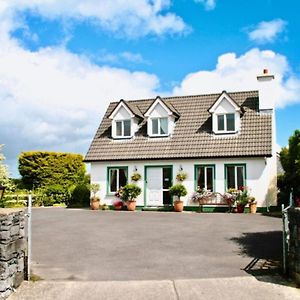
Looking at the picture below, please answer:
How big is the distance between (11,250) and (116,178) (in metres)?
18.4

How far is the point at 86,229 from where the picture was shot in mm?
15273

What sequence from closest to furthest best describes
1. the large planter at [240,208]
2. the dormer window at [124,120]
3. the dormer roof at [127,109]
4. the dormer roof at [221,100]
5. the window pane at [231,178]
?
the large planter at [240,208] < the window pane at [231,178] < the dormer roof at [221,100] < the dormer roof at [127,109] < the dormer window at [124,120]

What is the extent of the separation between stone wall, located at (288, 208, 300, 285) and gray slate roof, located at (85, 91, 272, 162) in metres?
15.0

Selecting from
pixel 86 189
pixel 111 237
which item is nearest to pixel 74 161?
pixel 86 189

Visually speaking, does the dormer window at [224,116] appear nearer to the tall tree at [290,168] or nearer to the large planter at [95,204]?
the tall tree at [290,168]

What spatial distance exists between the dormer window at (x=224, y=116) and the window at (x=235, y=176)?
2455mm

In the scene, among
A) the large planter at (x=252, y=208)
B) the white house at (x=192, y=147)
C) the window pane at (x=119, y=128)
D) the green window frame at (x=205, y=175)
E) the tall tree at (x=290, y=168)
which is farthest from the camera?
the window pane at (x=119, y=128)

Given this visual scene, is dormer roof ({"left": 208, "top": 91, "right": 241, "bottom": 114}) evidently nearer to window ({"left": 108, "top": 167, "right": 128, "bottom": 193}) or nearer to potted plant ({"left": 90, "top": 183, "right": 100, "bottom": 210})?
window ({"left": 108, "top": 167, "right": 128, "bottom": 193})

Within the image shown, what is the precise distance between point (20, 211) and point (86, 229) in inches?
282

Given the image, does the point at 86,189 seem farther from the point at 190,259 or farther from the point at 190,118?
the point at 190,259

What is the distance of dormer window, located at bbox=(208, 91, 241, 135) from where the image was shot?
25000mm

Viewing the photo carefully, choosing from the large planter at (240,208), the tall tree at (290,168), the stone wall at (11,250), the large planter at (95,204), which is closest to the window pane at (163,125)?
the large planter at (95,204)

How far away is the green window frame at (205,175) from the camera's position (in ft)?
79.5

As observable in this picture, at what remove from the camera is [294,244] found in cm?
811
